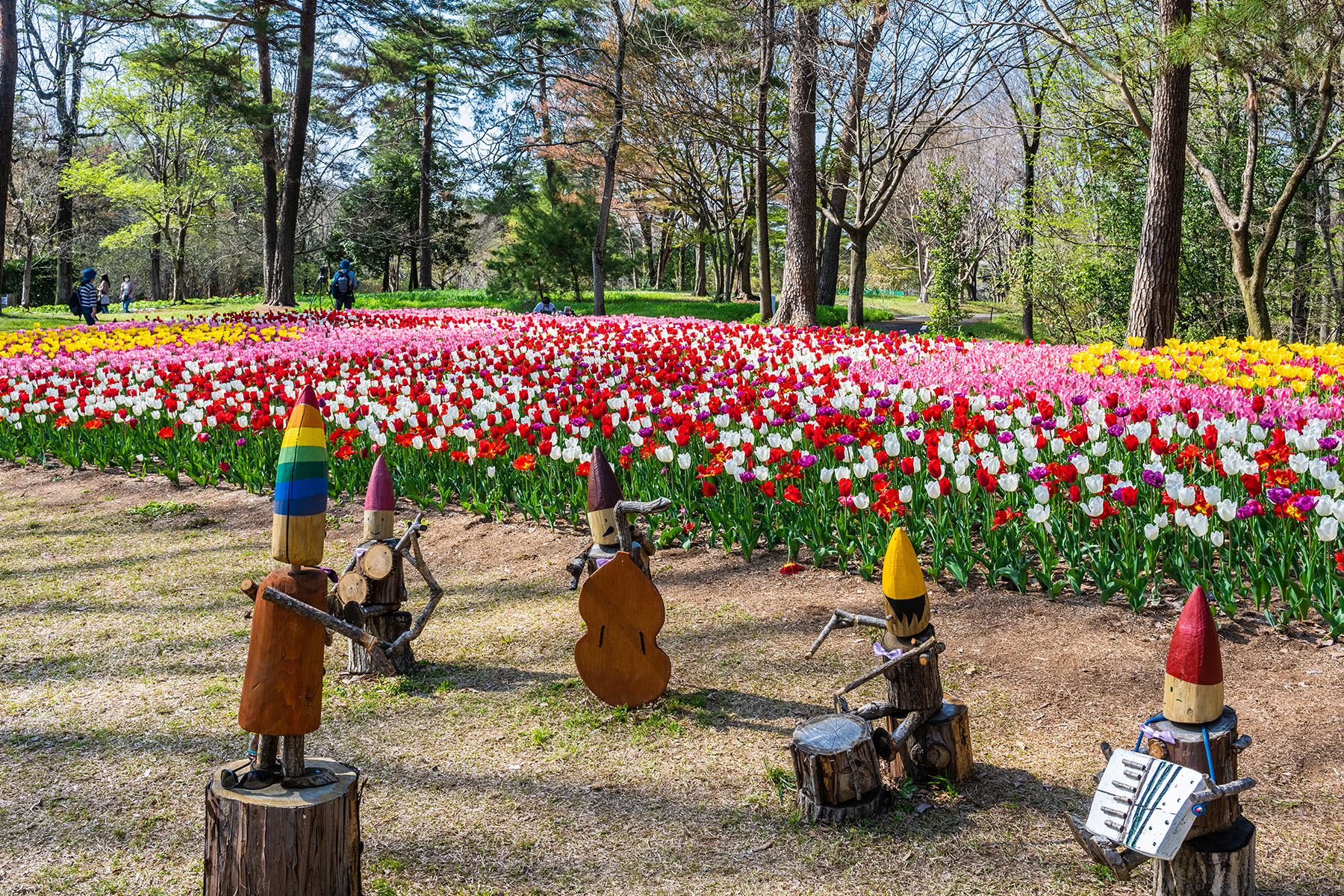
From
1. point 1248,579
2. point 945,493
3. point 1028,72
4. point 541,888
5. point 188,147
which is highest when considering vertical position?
→ point 188,147

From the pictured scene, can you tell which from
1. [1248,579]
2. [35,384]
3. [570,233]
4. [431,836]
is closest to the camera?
[431,836]

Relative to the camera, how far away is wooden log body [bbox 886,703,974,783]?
255cm

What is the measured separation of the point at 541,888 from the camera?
7.59 ft

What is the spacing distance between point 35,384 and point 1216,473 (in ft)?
27.5

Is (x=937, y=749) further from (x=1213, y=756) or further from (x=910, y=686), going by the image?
(x=1213, y=756)

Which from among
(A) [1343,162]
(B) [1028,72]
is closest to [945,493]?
(A) [1343,162]

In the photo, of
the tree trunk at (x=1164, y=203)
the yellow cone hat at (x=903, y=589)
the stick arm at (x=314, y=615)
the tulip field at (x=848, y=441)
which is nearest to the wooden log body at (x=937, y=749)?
the yellow cone hat at (x=903, y=589)

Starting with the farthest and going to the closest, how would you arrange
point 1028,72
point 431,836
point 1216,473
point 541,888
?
point 1028,72 < point 1216,473 < point 431,836 < point 541,888

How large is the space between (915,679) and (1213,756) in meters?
0.76

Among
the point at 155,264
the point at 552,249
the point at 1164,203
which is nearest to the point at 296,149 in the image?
the point at 552,249

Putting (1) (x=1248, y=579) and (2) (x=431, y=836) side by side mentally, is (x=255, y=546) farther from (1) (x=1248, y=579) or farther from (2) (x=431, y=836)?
(1) (x=1248, y=579)

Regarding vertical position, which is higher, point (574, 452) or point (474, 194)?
point (474, 194)

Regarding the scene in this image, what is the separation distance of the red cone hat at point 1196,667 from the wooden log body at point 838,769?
80 centimetres

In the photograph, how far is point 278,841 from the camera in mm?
1897
